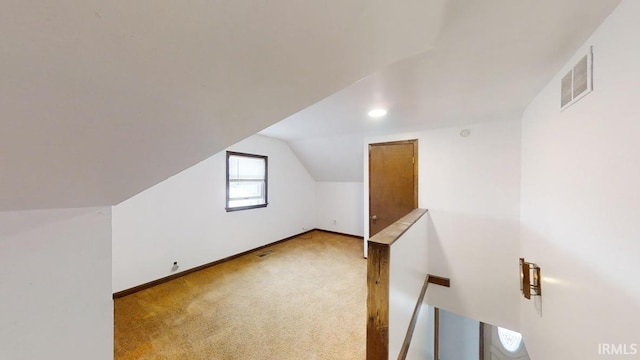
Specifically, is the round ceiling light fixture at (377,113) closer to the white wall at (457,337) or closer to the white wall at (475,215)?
the white wall at (475,215)

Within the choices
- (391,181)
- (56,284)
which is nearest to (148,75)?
(56,284)

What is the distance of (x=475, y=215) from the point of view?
9.27 ft

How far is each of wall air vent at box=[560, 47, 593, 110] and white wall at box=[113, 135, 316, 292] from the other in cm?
368

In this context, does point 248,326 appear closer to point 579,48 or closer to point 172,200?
point 172,200

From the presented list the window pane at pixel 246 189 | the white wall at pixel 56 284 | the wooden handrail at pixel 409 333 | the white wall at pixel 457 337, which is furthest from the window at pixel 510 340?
the white wall at pixel 56 284

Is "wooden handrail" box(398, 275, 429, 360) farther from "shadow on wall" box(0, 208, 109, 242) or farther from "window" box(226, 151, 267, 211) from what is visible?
"window" box(226, 151, 267, 211)

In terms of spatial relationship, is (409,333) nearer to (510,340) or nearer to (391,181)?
(391,181)

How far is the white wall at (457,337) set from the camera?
13.0 ft

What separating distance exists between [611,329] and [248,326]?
2.36 metres

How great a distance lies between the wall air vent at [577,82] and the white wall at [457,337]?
405 centimetres

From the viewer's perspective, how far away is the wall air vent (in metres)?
1.21

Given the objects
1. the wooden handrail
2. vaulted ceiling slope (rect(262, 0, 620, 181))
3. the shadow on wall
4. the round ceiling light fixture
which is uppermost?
vaulted ceiling slope (rect(262, 0, 620, 181))

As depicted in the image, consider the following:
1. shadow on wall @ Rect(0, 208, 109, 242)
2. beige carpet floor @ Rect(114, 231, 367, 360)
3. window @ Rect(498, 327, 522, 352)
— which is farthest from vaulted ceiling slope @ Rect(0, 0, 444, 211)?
window @ Rect(498, 327, 522, 352)

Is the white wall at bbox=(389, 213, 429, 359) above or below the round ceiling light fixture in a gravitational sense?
below
